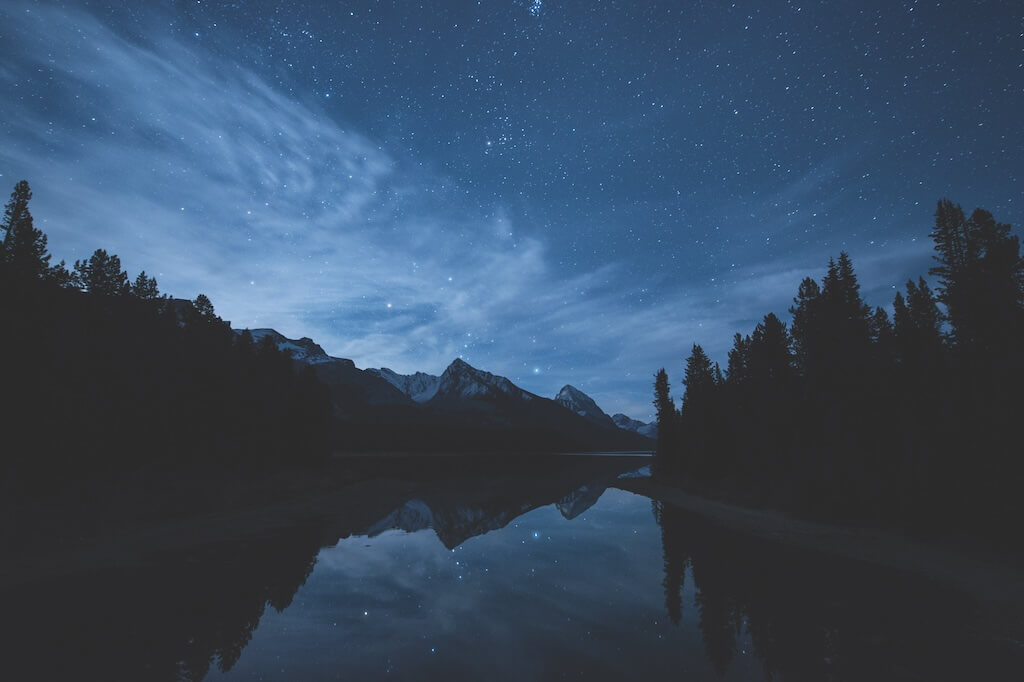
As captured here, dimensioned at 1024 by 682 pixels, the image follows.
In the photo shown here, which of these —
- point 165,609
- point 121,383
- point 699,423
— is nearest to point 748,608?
point 165,609

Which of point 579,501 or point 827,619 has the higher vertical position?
point 827,619

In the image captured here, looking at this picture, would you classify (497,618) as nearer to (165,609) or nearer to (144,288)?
(165,609)

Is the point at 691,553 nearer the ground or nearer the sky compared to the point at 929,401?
nearer the ground

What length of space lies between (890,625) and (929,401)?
74.0ft

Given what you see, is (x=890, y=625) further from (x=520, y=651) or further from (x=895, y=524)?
(x=895, y=524)

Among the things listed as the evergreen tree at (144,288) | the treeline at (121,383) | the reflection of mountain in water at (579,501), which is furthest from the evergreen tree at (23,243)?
the reflection of mountain in water at (579,501)

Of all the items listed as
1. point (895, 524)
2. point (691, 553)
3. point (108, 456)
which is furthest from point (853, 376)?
point (108, 456)

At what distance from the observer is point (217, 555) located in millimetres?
21578

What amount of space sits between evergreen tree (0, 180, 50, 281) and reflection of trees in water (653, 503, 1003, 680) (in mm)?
42573

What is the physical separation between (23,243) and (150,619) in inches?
1385

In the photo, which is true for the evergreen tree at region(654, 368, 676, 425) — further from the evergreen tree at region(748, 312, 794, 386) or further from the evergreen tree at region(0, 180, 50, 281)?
the evergreen tree at region(0, 180, 50, 281)

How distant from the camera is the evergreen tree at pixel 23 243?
32.0 m

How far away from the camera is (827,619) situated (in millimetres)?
13812

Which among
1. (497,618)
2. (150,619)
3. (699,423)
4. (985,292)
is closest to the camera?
(150,619)
